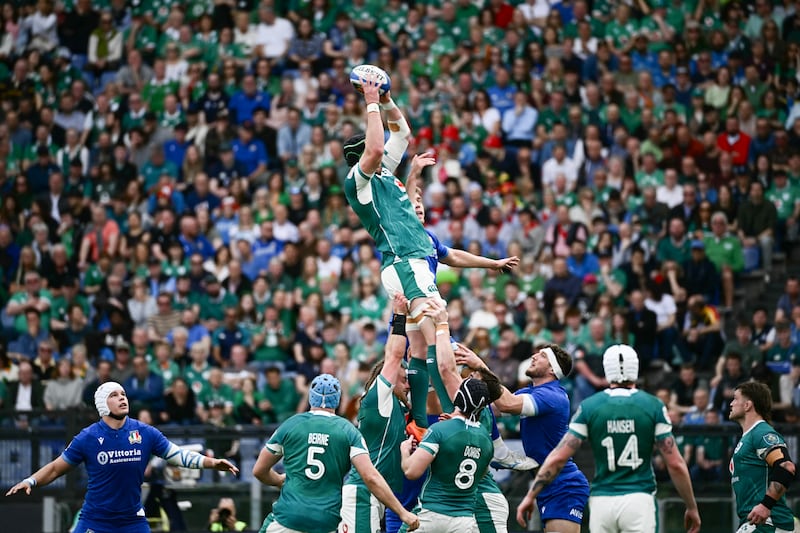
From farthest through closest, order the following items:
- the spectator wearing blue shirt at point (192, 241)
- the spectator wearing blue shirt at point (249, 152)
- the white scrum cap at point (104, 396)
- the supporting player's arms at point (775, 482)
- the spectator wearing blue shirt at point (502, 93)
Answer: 1. the spectator wearing blue shirt at point (249, 152)
2. the spectator wearing blue shirt at point (502, 93)
3. the spectator wearing blue shirt at point (192, 241)
4. the white scrum cap at point (104, 396)
5. the supporting player's arms at point (775, 482)

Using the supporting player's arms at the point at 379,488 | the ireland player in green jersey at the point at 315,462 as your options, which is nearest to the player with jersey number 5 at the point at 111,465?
the ireland player in green jersey at the point at 315,462

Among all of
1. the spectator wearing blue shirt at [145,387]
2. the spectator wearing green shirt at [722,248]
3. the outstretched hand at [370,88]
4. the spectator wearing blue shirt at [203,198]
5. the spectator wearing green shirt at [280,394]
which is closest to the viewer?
the outstretched hand at [370,88]

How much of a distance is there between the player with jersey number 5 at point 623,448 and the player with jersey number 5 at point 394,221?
1479 millimetres

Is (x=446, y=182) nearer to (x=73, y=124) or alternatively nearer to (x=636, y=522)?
(x=73, y=124)

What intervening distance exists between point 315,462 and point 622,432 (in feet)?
7.97

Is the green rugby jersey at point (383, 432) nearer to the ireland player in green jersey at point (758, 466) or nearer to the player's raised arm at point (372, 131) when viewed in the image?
the player's raised arm at point (372, 131)

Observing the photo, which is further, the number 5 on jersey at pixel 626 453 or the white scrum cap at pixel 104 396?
the white scrum cap at pixel 104 396

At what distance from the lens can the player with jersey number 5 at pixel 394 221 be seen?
40.1ft

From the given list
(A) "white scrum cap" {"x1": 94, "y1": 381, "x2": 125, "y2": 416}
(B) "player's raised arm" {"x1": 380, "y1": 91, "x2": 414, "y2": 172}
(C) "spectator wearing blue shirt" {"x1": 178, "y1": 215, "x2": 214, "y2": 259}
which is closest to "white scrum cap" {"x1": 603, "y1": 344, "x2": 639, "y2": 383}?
(B) "player's raised arm" {"x1": 380, "y1": 91, "x2": 414, "y2": 172}

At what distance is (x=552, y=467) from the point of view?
1172 cm

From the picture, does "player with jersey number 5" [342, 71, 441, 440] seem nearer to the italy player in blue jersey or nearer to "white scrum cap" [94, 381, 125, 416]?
the italy player in blue jersey

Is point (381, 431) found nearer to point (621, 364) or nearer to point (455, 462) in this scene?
point (455, 462)

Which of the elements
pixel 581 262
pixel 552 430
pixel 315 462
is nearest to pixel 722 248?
pixel 581 262

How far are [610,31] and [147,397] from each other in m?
10.4
